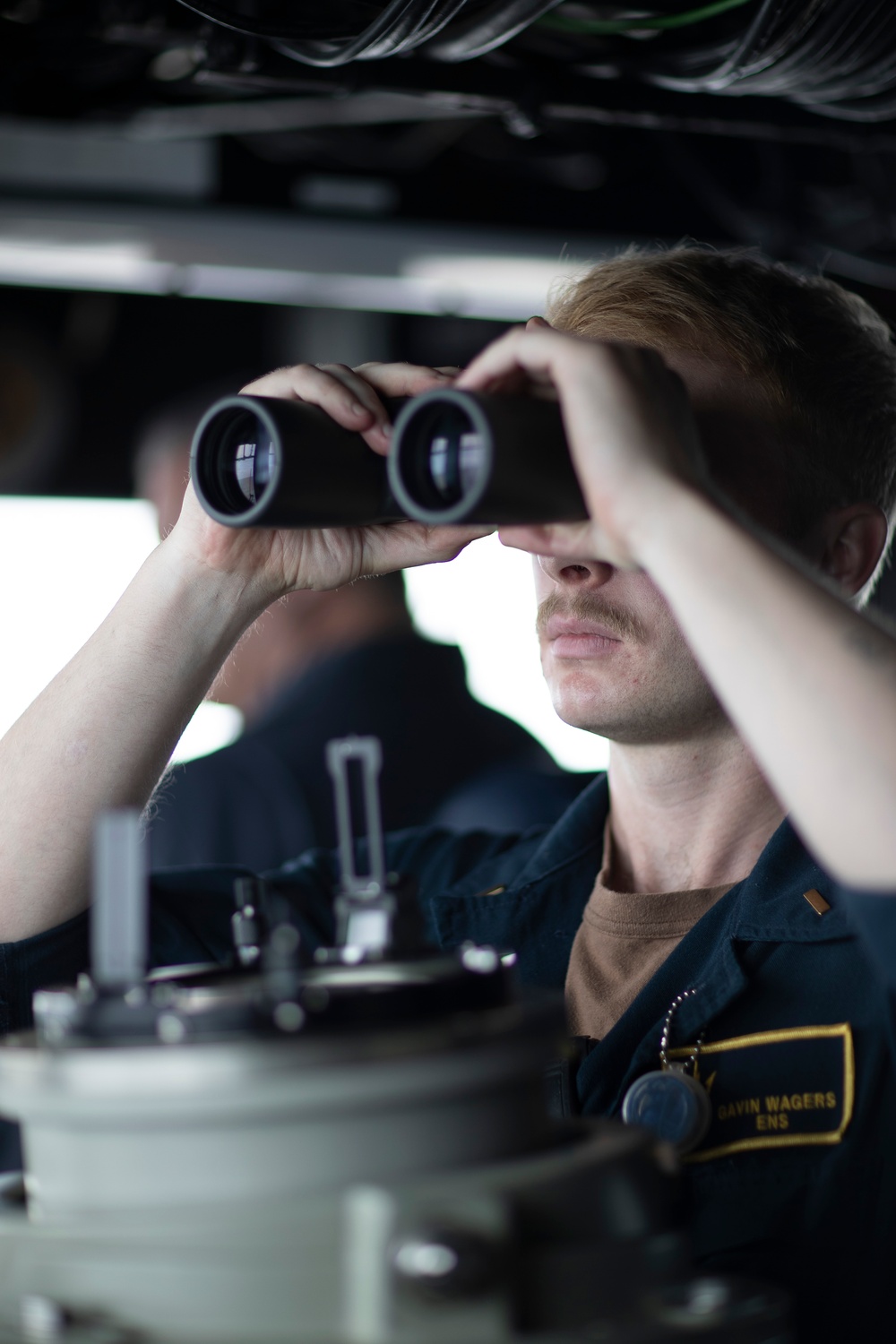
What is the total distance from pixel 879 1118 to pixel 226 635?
0.82 m

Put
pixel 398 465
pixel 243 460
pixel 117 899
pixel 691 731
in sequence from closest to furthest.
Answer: pixel 117 899, pixel 398 465, pixel 243 460, pixel 691 731

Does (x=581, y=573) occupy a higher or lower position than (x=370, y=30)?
lower

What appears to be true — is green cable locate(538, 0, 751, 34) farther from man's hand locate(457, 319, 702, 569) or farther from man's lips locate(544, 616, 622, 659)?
man's hand locate(457, 319, 702, 569)

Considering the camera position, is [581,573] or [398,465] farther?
[581,573]

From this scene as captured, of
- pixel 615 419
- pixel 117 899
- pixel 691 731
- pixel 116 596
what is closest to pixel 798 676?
pixel 615 419

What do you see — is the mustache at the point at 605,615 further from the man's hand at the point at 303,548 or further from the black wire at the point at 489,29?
the black wire at the point at 489,29

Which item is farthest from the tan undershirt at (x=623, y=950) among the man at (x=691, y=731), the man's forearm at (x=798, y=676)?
the man's forearm at (x=798, y=676)

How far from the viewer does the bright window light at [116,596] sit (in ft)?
15.0

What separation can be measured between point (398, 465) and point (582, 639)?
0.54m

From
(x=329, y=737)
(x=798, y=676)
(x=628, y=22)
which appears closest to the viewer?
(x=798, y=676)

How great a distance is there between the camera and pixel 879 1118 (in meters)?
1.35

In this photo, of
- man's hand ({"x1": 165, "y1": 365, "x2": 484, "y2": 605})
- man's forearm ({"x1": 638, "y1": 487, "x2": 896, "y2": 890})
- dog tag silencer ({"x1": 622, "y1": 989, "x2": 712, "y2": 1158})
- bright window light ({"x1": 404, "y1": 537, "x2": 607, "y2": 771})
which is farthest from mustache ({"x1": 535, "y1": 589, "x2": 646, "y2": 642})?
bright window light ({"x1": 404, "y1": 537, "x2": 607, "y2": 771})

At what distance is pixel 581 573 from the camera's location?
5.18 ft

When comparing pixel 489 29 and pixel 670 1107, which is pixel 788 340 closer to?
pixel 489 29
